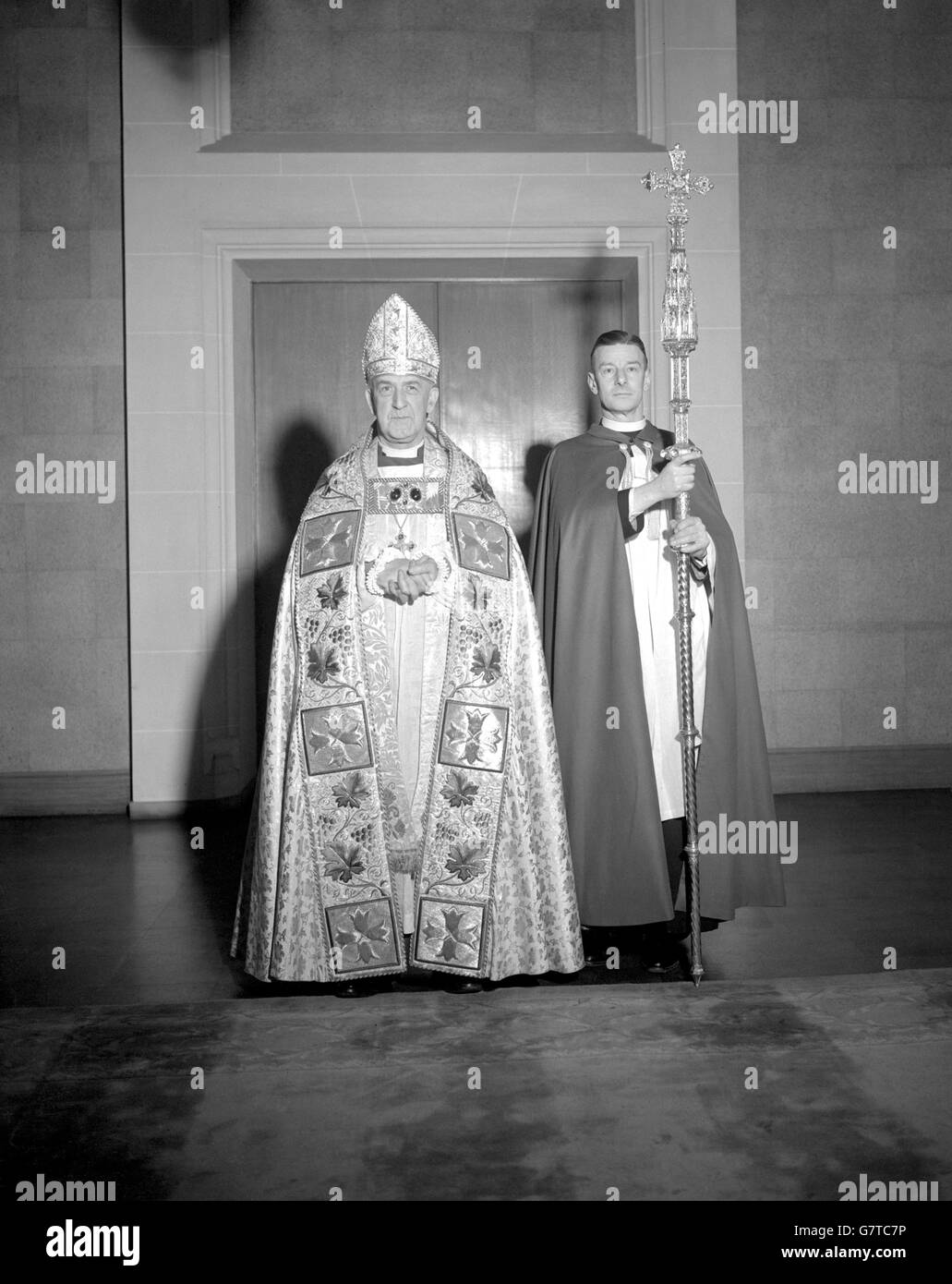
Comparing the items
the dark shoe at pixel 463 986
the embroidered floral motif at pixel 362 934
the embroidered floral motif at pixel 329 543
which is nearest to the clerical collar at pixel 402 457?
the embroidered floral motif at pixel 329 543

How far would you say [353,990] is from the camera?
3.22 metres

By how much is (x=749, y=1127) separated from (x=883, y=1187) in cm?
31

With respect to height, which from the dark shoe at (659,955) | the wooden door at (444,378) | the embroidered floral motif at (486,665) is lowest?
the dark shoe at (659,955)

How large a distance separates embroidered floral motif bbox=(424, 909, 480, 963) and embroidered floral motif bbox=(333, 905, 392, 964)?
124 millimetres

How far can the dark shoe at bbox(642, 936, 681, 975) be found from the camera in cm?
350

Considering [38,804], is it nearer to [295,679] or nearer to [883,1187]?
[295,679]

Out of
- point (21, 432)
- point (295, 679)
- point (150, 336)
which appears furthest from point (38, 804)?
point (295, 679)

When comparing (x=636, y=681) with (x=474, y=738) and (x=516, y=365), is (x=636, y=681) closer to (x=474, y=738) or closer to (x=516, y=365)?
(x=474, y=738)

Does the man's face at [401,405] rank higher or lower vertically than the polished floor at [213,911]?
higher

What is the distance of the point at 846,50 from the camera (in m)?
6.48

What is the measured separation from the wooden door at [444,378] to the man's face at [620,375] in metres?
2.78

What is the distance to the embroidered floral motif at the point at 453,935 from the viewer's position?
3180mm

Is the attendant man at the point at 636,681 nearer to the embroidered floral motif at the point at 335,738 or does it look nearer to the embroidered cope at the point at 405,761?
the embroidered cope at the point at 405,761

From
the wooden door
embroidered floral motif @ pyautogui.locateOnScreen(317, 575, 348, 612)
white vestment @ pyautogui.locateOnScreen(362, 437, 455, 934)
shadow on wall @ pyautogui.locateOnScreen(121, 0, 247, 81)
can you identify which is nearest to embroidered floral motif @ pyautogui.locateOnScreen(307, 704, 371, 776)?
white vestment @ pyautogui.locateOnScreen(362, 437, 455, 934)
